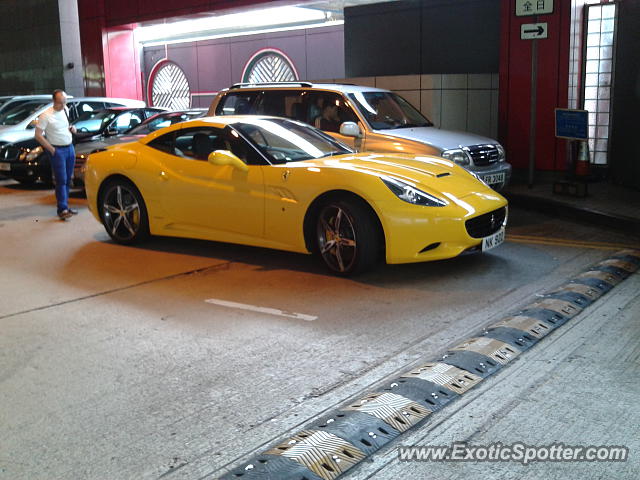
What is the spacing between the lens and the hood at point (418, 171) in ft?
22.4

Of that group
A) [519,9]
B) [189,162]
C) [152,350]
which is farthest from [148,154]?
[519,9]

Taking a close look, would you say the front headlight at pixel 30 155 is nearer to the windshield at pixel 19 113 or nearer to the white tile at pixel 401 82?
the windshield at pixel 19 113

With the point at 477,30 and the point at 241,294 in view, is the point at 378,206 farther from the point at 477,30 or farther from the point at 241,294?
the point at 477,30

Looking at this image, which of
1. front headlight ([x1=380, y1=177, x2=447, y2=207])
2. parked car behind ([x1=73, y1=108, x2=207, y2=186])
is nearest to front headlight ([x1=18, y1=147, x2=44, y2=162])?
parked car behind ([x1=73, y1=108, x2=207, y2=186])

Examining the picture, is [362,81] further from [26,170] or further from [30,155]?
[26,170]

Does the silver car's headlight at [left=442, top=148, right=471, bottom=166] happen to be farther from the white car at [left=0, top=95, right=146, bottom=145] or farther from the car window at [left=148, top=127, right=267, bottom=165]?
the white car at [left=0, top=95, right=146, bottom=145]

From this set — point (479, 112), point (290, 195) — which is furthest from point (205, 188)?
point (479, 112)

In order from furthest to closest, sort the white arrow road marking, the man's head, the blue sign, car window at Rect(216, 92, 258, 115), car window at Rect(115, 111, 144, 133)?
car window at Rect(115, 111, 144, 133) < the blue sign < car window at Rect(216, 92, 258, 115) < the man's head < the white arrow road marking

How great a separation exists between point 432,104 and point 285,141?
18.7 ft

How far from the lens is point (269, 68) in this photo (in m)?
22.5

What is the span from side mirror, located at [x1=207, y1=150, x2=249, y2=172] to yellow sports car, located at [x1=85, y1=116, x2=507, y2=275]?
0.01 meters

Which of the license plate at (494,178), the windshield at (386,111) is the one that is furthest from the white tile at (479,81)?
the license plate at (494,178)

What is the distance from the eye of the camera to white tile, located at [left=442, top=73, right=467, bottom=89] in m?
12.9

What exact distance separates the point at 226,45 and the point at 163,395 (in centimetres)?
2005
